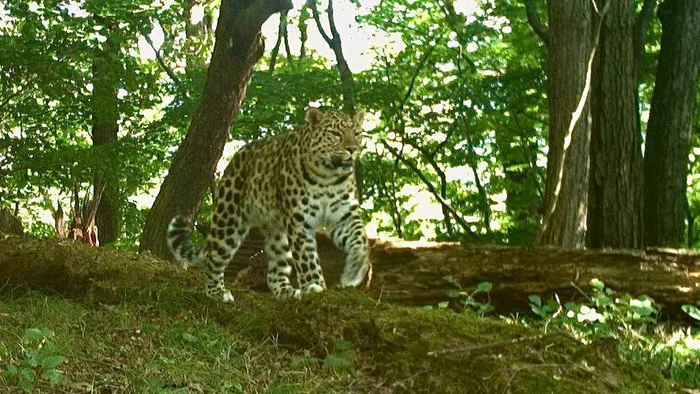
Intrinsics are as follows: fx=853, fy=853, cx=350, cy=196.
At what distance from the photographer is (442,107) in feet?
50.9

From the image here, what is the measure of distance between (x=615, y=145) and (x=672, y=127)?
1.09 metres

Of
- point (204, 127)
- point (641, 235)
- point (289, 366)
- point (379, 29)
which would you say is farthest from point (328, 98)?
point (289, 366)

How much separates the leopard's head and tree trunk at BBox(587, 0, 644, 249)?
136 inches

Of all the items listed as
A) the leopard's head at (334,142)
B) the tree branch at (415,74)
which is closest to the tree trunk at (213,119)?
the leopard's head at (334,142)

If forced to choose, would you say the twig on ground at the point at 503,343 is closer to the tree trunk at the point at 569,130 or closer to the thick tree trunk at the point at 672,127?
the tree trunk at the point at 569,130

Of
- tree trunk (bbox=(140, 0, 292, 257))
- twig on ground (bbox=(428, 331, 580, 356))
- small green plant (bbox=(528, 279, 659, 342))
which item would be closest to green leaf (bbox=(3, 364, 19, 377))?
twig on ground (bbox=(428, 331, 580, 356))

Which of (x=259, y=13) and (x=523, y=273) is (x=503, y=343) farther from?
(x=259, y=13)

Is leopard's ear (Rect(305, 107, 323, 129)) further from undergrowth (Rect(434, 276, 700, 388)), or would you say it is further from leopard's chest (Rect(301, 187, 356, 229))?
undergrowth (Rect(434, 276, 700, 388))

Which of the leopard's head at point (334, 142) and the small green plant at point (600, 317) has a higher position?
the leopard's head at point (334, 142)

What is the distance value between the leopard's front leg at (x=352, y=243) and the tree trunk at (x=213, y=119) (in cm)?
337

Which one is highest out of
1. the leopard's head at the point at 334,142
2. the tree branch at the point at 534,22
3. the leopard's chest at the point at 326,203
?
the tree branch at the point at 534,22

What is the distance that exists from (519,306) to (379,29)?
28.4 ft

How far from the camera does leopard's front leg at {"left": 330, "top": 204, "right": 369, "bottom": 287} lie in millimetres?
7656

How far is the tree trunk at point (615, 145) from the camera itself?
390 inches
